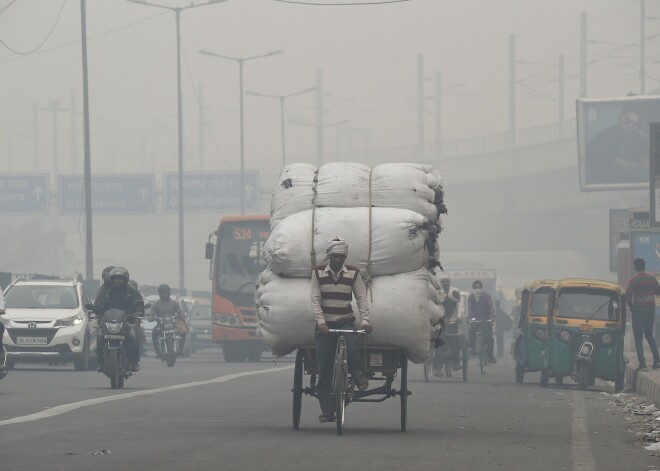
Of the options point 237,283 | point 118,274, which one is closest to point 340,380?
point 118,274

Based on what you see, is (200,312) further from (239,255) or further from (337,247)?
(337,247)

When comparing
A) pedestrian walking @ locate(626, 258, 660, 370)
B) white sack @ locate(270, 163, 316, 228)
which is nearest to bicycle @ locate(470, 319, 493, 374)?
pedestrian walking @ locate(626, 258, 660, 370)

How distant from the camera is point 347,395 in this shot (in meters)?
14.4

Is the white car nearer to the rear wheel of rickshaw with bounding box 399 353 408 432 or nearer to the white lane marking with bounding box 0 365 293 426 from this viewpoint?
the white lane marking with bounding box 0 365 293 426

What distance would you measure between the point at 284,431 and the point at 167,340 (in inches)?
811

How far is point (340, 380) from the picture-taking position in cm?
1405

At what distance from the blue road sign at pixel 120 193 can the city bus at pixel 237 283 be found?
4631 cm

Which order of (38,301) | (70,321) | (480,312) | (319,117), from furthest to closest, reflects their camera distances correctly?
(319,117)
(480,312)
(38,301)
(70,321)

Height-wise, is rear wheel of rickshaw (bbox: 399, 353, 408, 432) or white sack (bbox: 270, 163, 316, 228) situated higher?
white sack (bbox: 270, 163, 316, 228)

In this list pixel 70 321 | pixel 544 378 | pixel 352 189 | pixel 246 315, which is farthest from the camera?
pixel 246 315

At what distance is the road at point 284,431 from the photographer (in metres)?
11.9

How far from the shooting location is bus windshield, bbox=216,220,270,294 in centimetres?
3850

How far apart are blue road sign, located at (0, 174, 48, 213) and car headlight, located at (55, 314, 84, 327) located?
57.2 metres

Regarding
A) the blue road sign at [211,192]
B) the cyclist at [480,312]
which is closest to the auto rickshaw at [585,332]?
the cyclist at [480,312]
